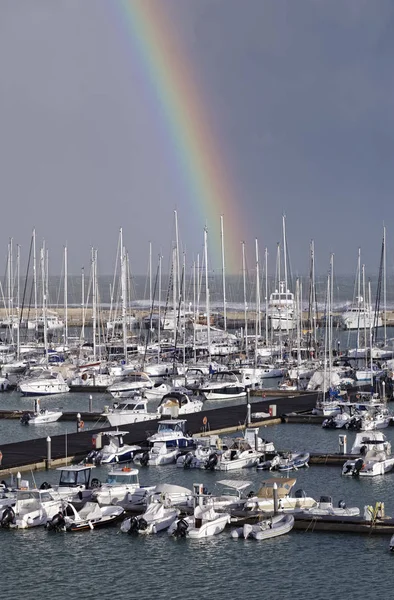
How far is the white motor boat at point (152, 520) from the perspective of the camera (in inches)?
1358

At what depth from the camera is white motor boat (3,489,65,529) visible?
115 feet

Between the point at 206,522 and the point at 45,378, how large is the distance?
4054 centimetres

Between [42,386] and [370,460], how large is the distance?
109 ft

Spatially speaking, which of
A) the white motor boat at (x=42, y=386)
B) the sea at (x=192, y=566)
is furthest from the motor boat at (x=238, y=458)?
the white motor boat at (x=42, y=386)

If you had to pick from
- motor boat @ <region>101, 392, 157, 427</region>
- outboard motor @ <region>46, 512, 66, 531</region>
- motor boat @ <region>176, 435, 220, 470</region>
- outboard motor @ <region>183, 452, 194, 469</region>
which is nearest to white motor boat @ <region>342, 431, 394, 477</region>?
motor boat @ <region>176, 435, 220, 470</region>

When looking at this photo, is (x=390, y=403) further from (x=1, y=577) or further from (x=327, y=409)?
(x=1, y=577)

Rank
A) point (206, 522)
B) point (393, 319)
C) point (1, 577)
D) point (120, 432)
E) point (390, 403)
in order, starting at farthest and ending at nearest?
point (393, 319)
point (390, 403)
point (120, 432)
point (206, 522)
point (1, 577)

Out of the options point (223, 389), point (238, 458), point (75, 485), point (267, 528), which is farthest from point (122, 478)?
point (223, 389)

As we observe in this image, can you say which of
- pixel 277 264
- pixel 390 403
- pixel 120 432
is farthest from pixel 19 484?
pixel 277 264

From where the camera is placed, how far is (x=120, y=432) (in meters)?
49.2

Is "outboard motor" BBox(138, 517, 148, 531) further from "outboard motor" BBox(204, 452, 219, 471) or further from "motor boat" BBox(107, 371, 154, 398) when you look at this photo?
"motor boat" BBox(107, 371, 154, 398)

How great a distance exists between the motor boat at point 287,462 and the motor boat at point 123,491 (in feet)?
22.8

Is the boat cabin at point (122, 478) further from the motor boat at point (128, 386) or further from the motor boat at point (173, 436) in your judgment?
the motor boat at point (128, 386)

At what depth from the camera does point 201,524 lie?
112 ft
